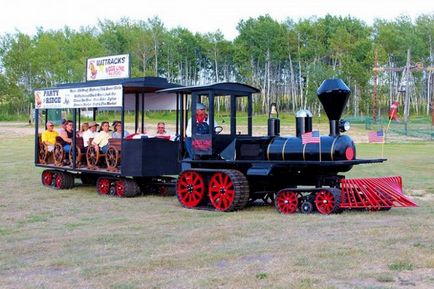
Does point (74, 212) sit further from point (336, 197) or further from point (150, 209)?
point (336, 197)

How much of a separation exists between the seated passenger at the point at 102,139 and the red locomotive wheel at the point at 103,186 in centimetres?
67

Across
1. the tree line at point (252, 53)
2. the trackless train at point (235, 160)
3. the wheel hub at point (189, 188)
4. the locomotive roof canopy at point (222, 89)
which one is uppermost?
the tree line at point (252, 53)

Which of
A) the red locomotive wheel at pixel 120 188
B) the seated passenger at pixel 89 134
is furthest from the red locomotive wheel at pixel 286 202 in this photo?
the seated passenger at pixel 89 134

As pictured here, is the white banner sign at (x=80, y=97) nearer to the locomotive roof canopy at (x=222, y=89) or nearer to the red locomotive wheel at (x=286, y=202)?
the locomotive roof canopy at (x=222, y=89)

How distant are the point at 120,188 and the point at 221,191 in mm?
3511

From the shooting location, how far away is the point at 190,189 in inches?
487

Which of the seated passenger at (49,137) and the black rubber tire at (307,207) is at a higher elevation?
the seated passenger at (49,137)

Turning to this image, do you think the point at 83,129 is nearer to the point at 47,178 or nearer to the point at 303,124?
the point at 47,178

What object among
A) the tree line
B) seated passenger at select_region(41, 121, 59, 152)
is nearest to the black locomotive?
seated passenger at select_region(41, 121, 59, 152)

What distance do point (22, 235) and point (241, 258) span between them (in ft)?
11.9

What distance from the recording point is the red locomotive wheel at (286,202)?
11094 mm

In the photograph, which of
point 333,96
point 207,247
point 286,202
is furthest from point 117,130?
point 207,247

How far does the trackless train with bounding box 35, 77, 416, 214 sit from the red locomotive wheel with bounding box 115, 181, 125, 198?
2cm

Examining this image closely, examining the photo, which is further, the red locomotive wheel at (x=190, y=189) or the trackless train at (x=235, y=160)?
the red locomotive wheel at (x=190, y=189)
